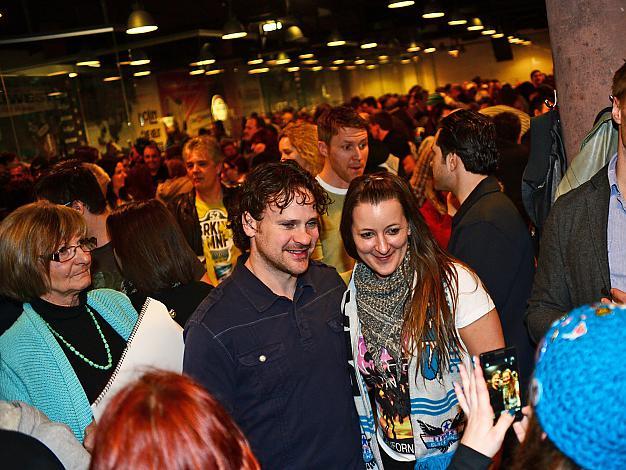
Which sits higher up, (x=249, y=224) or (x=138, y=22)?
(x=138, y=22)

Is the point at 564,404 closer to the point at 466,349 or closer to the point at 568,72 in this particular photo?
the point at 466,349

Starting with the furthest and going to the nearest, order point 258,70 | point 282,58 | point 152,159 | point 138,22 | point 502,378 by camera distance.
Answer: point 282,58, point 258,70, point 152,159, point 138,22, point 502,378

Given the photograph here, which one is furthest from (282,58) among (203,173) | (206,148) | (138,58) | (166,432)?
(166,432)

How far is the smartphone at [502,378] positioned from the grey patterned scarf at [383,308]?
2.11ft

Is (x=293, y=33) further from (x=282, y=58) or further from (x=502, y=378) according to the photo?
(x=502, y=378)

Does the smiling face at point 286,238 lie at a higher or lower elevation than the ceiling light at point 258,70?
lower

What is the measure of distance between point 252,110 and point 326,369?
13337 mm

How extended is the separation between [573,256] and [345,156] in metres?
2.22

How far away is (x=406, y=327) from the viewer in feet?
8.16

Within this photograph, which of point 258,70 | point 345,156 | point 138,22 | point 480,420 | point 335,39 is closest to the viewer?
point 480,420

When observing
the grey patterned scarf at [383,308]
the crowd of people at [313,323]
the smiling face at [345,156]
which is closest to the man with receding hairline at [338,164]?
the smiling face at [345,156]

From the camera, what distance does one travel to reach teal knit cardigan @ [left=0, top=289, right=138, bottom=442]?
8.32 feet

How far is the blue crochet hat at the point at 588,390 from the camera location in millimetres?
1220

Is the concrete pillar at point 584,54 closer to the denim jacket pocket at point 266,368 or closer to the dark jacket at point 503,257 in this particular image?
the dark jacket at point 503,257
